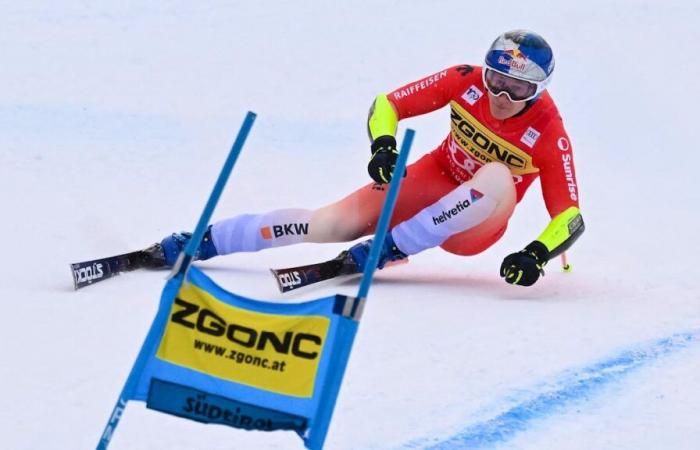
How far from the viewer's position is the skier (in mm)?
5562

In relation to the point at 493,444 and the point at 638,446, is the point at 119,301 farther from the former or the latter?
the point at 638,446

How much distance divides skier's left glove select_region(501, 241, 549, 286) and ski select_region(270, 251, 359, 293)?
74 centimetres

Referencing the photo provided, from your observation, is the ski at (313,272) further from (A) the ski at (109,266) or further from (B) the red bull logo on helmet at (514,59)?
(B) the red bull logo on helmet at (514,59)

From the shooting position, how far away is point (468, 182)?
570 cm

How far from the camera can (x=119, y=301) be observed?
17.0 ft

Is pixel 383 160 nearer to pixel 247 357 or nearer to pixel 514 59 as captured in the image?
pixel 514 59

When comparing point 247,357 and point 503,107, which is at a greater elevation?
point 503,107

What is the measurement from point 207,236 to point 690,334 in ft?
7.22

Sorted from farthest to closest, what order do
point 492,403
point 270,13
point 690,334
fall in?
point 270,13 → point 690,334 → point 492,403

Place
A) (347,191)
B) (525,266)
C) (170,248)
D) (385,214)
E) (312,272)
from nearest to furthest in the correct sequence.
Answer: (385,214) → (525,266) → (312,272) → (170,248) → (347,191)

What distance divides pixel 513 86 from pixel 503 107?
15 centimetres

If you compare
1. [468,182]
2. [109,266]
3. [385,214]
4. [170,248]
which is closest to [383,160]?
[468,182]

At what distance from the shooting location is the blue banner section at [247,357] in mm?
3322

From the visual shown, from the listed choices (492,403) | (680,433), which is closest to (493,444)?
(492,403)
